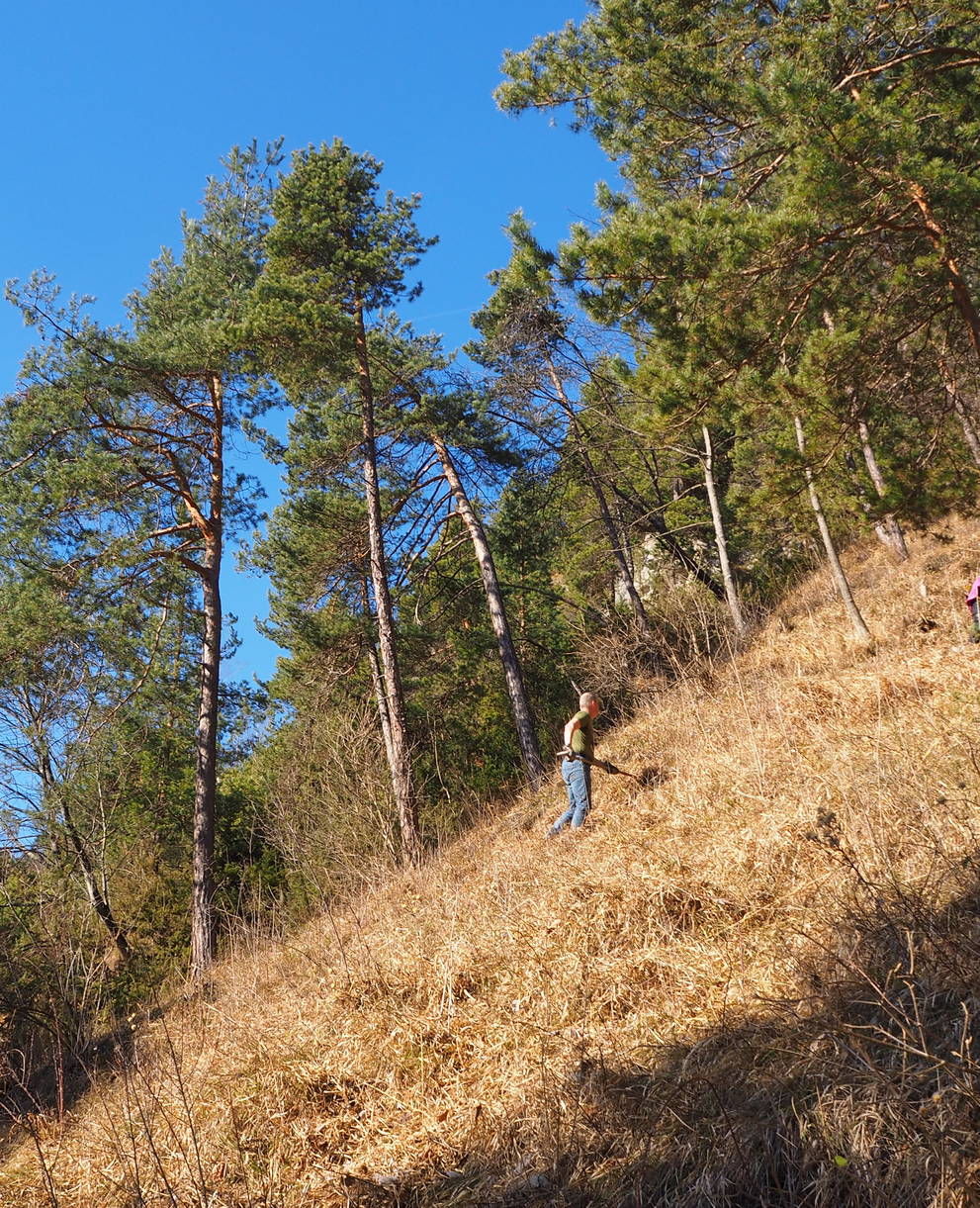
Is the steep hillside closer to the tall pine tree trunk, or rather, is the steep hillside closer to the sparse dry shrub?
the sparse dry shrub

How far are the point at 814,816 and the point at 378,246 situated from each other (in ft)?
36.4

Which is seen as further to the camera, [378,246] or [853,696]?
[378,246]

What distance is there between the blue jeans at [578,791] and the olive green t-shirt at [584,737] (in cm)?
14

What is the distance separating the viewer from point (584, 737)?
8344 millimetres

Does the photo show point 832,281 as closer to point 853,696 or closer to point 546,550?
point 853,696

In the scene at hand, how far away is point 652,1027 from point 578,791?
4393 mm

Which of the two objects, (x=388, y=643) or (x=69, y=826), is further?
(x=69, y=826)

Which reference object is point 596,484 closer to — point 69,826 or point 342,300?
point 342,300

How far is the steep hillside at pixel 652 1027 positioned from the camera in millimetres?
2617

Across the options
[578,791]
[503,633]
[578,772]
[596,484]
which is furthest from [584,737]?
[596,484]

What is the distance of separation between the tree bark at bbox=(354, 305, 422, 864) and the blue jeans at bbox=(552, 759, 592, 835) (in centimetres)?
214

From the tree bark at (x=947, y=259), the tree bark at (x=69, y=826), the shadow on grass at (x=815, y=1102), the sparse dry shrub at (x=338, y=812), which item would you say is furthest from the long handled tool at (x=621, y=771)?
the tree bark at (x=69, y=826)

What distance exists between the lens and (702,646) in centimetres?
1368

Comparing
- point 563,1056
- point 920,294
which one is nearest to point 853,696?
point 920,294
